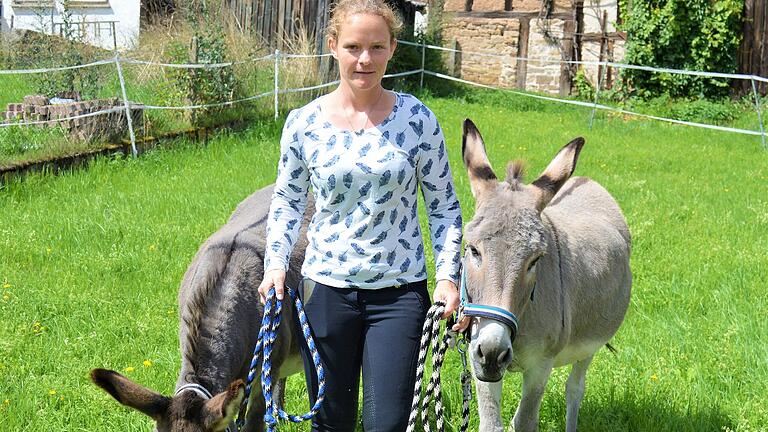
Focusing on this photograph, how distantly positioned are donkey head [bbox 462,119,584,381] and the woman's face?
61cm

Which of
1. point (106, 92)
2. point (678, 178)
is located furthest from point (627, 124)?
point (106, 92)

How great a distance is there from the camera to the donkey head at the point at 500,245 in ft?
9.42

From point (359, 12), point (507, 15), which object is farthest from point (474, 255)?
point (507, 15)

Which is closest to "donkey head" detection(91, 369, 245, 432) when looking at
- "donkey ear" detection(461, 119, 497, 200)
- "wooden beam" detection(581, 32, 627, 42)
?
"donkey ear" detection(461, 119, 497, 200)

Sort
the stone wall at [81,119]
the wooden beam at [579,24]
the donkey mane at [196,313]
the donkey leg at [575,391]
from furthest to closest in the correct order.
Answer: the wooden beam at [579,24] < the stone wall at [81,119] < the donkey leg at [575,391] < the donkey mane at [196,313]

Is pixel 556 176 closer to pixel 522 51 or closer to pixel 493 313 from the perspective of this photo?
pixel 493 313

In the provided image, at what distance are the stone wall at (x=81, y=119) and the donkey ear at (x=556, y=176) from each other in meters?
7.85

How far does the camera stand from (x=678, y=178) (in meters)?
10.5

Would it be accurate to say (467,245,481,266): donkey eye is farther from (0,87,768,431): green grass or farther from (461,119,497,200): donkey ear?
(0,87,768,431): green grass

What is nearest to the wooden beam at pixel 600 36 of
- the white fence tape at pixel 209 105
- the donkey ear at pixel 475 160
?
the white fence tape at pixel 209 105

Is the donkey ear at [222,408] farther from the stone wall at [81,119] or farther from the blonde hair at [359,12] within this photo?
the stone wall at [81,119]

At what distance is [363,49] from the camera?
283cm

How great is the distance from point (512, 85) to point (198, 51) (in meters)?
11.9

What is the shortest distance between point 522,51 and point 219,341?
19.7 m
